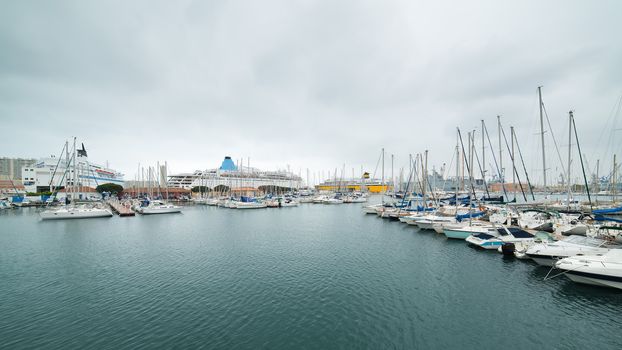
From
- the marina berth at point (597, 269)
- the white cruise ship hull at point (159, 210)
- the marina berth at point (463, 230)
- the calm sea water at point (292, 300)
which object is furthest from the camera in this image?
the white cruise ship hull at point (159, 210)

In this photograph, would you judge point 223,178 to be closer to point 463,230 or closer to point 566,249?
point 463,230

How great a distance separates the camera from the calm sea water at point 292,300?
10.6 m

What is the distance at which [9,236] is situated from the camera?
30.8m

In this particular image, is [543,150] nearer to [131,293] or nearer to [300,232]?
[300,232]

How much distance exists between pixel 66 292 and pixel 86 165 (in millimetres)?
120640

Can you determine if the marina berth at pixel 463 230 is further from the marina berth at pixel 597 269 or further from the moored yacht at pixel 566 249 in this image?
the marina berth at pixel 597 269

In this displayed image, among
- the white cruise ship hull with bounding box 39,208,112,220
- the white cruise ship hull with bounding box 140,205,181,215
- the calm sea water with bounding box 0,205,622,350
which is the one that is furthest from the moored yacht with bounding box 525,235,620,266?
the white cruise ship hull with bounding box 39,208,112,220

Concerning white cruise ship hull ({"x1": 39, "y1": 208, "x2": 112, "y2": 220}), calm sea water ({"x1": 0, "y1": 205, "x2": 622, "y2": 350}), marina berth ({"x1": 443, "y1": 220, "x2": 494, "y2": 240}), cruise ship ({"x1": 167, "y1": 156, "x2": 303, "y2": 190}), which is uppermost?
cruise ship ({"x1": 167, "y1": 156, "x2": 303, "y2": 190})

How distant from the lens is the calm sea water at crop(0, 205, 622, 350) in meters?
10.6

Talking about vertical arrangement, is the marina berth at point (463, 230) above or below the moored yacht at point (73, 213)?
below

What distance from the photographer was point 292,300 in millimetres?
14250

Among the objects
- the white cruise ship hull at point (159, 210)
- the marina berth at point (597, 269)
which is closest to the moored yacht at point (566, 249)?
the marina berth at point (597, 269)

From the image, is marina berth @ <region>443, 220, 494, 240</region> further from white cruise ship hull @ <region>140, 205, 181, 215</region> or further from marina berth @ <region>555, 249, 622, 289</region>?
white cruise ship hull @ <region>140, 205, 181, 215</region>

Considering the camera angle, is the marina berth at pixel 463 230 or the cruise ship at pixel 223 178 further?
the cruise ship at pixel 223 178
